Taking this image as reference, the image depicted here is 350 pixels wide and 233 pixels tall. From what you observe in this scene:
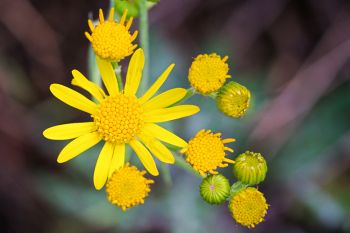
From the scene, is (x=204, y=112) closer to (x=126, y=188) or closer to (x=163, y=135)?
(x=163, y=135)

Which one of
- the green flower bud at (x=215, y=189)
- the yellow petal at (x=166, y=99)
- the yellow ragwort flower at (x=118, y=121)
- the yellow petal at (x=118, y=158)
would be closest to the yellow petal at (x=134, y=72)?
the yellow ragwort flower at (x=118, y=121)

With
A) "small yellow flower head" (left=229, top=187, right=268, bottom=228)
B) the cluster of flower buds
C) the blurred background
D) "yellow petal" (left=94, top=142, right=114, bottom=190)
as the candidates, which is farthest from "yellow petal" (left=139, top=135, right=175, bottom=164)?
the blurred background

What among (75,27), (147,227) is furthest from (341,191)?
(75,27)

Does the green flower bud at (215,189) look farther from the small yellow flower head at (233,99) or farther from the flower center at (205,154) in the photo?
the small yellow flower head at (233,99)

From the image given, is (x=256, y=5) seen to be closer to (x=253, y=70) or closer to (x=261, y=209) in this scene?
(x=253, y=70)

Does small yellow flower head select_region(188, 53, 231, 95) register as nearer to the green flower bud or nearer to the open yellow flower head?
the open yellow flower head

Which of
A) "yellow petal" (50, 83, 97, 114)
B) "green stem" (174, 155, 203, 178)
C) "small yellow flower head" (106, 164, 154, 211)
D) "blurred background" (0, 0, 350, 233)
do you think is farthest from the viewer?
"blurred background" (0, 0, 350, 233)

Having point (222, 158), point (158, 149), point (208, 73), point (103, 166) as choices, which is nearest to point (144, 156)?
point (158, 149)
